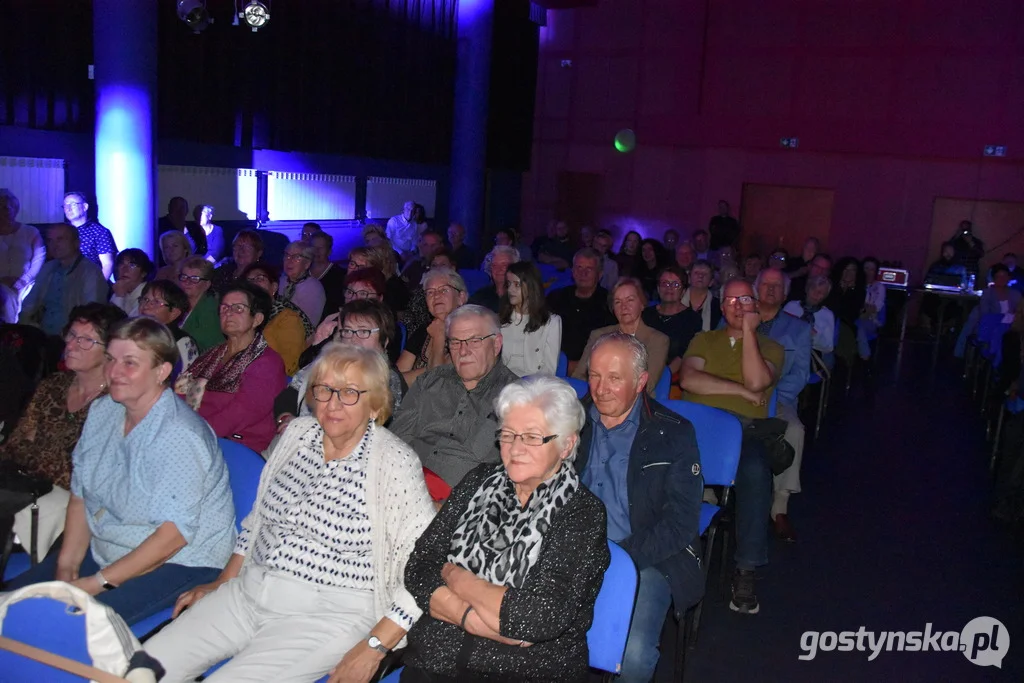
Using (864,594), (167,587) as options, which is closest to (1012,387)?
(864,594)

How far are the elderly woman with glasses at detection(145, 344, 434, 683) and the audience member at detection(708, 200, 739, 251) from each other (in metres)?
11.3

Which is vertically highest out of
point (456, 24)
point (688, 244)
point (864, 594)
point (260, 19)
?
point (456, 24)

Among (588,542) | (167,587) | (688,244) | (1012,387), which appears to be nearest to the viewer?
(588,542)

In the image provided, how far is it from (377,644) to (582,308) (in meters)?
3.64

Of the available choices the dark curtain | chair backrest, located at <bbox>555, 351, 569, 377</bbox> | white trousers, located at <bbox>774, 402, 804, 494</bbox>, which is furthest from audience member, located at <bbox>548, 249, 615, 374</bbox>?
the dark curtain

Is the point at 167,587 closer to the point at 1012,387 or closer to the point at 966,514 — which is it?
the point at 966,514

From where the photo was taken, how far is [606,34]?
1463 cm

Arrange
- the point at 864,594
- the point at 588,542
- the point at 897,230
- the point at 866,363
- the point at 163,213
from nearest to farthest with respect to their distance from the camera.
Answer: the point at 588,542 < the point at 864,594 < the point at 163,213 < the point at 866,363 < the point at 897,230

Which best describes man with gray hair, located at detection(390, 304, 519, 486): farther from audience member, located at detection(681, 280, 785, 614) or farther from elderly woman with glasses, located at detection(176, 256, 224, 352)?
elderly woman with glasses, located at detection(176, 256, 224, 352)

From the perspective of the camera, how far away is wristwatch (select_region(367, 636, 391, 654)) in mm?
2223

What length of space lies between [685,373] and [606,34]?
11.8 m

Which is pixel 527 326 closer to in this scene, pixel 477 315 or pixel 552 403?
pixel 477 315

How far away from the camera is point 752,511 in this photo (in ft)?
12.3

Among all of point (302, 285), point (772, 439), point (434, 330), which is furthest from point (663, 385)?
point (302, 285)
